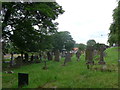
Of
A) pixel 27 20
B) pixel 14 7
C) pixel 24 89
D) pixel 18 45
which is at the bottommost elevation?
pixel 24 89

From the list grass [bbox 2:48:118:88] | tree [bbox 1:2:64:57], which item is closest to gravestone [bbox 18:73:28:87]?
grass [bbox 2:48:118:88]

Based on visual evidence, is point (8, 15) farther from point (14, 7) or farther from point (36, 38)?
point (36, 38)

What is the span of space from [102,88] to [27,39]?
43.7 ft

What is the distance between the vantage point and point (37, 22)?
1919cm

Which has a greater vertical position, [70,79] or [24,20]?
[24,20]

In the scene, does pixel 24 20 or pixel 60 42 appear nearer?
pixel 24 20

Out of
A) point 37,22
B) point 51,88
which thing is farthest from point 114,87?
point 37,22

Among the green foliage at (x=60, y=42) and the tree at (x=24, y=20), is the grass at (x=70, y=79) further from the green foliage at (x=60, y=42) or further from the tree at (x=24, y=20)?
the green foliage at (x=60, y=42)

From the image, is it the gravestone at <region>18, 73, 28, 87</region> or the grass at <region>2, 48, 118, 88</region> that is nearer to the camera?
the grass at <region>2, 48, 118, 88</region>

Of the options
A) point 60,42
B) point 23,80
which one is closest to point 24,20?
point 23,80

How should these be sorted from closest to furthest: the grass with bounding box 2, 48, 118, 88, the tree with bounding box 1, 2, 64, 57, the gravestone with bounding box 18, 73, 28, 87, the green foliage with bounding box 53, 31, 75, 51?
the grass with bounding box 2, 48, 118, 88, the gravestone with bounding box 18, 73, 28, 87, the tree with bounding box 1, 2, 64, 57, the green foliage with bounding box 53, 31, 75, 51

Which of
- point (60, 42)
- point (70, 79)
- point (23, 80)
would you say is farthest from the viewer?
point (60, 42)

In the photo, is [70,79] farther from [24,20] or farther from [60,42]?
[60,42]

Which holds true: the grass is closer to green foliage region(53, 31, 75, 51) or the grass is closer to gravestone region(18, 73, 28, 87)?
gravestone region(18, 73, 28, 87)
